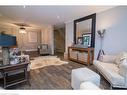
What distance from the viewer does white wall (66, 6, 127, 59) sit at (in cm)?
348

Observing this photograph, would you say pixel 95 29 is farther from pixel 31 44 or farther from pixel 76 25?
pixel 31 44

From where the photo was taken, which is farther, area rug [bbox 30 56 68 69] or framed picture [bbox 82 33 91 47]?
framed picture [bbox 82 33 91 47]

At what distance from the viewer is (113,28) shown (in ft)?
12.5

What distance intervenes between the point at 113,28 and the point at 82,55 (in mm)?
1756

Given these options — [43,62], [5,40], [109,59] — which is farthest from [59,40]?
[5,40]

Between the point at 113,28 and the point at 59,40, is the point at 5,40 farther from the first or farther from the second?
the point at 59,40

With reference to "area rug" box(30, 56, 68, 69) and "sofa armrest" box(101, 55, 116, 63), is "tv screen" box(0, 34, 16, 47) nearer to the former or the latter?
"area rug" box(30, 56, 68, 69)

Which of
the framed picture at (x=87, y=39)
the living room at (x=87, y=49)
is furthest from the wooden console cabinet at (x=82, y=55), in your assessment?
the framed picture at (x=87, y=39)

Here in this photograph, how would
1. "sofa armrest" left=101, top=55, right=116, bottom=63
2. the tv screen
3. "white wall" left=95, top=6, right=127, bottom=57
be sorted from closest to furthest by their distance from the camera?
the tv screen < "sofa armrest" left=101, top=55, right=116, bottom=63 < "white wall" left=95, top=6, right=127, bottom=57

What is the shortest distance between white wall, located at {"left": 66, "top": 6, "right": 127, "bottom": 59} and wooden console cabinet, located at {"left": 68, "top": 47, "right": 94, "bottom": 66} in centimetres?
35

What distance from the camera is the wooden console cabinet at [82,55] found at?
4512mm

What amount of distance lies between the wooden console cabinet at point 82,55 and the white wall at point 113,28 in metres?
0.35

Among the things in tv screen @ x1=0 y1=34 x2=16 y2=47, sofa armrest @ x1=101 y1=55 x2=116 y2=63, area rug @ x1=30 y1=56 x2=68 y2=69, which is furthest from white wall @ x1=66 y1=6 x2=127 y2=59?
tv screen @ x1=0 y1=34 x2=16 y2=47

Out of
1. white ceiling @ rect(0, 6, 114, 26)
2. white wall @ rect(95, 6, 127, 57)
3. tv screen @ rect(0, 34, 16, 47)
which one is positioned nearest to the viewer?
tv screen @ rect(0, 34, 16, 47)
